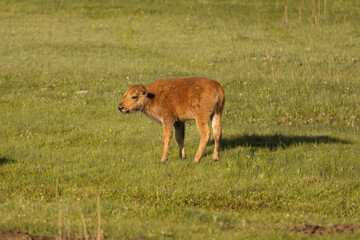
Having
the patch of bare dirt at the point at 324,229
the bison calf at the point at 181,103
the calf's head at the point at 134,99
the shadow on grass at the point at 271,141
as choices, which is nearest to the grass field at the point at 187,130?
the shadow on grass at the point at 271,141

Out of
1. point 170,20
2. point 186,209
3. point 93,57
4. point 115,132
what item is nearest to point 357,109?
point 115,132

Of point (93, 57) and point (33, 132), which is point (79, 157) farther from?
point (93, 57)

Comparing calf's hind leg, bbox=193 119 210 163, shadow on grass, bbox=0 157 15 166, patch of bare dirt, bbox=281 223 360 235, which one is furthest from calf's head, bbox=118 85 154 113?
patch of bare dirt, bbox=281 223 360 235

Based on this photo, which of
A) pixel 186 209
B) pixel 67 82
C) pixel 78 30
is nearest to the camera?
pixel 186 209

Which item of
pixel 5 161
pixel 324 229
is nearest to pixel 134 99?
pixel 5 161

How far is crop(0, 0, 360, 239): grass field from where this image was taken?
9.23m

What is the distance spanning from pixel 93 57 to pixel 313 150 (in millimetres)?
17909

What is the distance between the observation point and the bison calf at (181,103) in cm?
1289

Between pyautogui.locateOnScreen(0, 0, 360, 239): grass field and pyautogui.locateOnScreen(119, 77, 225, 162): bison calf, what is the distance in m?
0.75

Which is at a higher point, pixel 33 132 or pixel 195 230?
pixel 195 230

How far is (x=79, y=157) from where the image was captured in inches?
536

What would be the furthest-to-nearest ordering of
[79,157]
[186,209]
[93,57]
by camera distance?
[93,57]
[79,157]
[186,209]

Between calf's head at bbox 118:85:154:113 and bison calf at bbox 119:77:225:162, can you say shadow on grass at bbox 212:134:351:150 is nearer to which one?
bison calf at bbox 119:77:225:162

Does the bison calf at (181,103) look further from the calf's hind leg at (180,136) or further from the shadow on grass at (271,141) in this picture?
the shadow on grass at (271,141)
